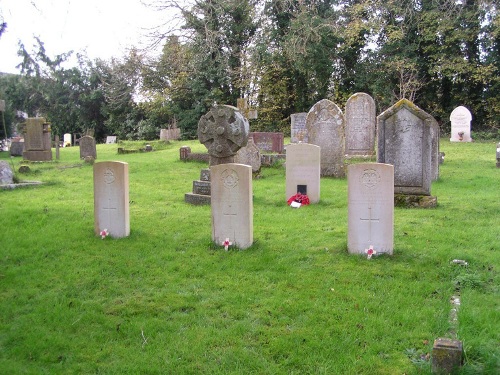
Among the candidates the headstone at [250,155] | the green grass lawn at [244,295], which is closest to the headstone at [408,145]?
the green grass lawn at [244,295]

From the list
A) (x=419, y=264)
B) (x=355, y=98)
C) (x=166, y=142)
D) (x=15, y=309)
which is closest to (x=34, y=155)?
(x=166, y=142)

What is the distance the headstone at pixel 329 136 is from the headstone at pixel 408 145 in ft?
13.6

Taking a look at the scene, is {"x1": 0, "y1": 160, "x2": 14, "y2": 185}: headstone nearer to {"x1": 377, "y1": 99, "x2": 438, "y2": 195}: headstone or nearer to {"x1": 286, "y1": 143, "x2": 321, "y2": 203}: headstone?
{"x1": 286, "y1": 143, "x2": 321, "y2": 203}: headstone

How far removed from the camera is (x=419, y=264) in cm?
604

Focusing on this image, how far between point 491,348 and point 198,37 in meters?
28.0

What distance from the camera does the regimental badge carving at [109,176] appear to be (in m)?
7.59

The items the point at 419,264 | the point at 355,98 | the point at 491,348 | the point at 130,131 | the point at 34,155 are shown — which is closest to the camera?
the point at 491,348

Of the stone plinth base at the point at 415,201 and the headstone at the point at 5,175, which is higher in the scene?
the headstone at the point at 5,175

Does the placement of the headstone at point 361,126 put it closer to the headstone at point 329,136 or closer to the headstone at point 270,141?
the headstone at point 270,141

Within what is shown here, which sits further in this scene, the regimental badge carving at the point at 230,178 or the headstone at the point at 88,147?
the headstone at the point at 88,147

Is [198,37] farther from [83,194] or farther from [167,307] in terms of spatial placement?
[167,307]

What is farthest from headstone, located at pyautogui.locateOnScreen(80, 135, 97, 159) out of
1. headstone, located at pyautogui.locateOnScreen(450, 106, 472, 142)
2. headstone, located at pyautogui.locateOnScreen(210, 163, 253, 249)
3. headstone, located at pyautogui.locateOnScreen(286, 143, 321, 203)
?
headstone, located at pyautogui.locateOnScreen(450, 106, 472, 142)

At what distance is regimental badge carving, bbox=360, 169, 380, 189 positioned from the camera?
6.41 m

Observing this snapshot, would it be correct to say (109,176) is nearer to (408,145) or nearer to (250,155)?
(408,145)
